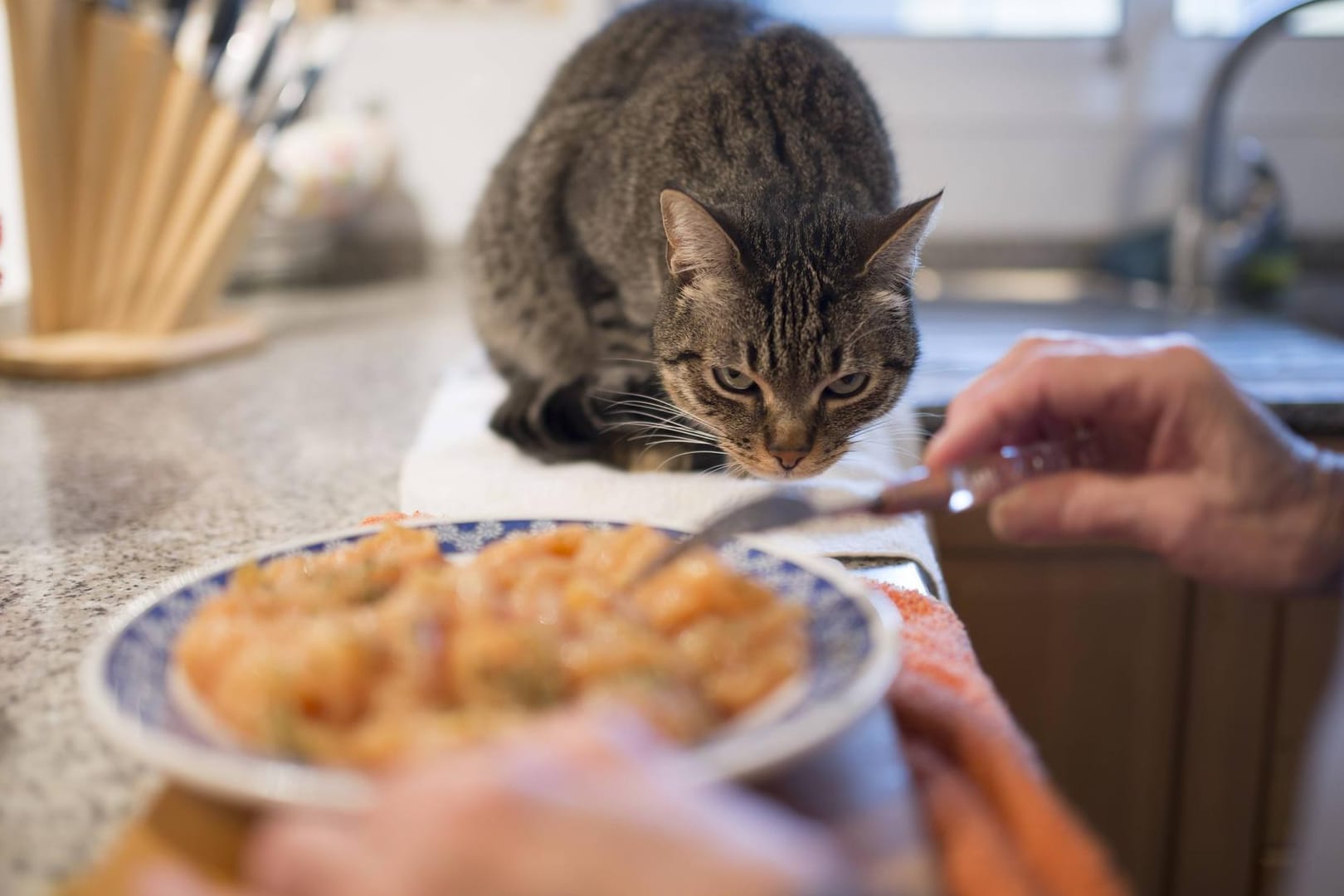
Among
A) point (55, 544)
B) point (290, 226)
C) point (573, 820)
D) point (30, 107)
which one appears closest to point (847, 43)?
point (290, 226)

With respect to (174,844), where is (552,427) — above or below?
below

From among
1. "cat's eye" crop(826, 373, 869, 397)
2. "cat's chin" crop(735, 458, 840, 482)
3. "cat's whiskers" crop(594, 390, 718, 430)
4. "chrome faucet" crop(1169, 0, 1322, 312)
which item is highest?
"cat's eye" crop(826, 373, 869, 397)

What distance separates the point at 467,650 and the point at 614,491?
57 cm

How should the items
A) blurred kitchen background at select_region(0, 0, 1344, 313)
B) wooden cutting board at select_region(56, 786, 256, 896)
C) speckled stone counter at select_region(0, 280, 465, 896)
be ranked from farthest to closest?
blurred kitchen background at select_region(0, 0, 1344, 313) → speckled stone counter at select_region(0, 280, 465, 896) → wooden cutting board at select_region(56, 786, 256, 896)

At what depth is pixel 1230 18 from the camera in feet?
8.15

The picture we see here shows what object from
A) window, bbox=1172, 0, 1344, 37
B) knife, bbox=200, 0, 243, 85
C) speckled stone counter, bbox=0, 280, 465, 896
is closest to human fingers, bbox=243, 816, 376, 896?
speckled stone counter, bbox=0, 280, 465, 896

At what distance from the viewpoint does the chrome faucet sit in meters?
2.21

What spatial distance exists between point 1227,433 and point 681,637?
1.63 feet

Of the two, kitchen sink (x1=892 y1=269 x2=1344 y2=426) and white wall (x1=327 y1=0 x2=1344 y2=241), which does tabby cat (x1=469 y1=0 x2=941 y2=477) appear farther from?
white wall (x1=327 y1=0 x2=1344 y2=241)

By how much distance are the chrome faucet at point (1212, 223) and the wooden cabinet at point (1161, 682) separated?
0.85 m

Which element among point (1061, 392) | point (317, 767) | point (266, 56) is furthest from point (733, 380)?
point (266, 56)

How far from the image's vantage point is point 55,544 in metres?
1.00

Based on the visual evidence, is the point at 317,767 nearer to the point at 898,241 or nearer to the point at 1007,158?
the point at 898,241

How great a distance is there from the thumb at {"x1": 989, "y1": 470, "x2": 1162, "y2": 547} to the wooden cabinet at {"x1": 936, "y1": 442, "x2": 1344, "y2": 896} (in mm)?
704
